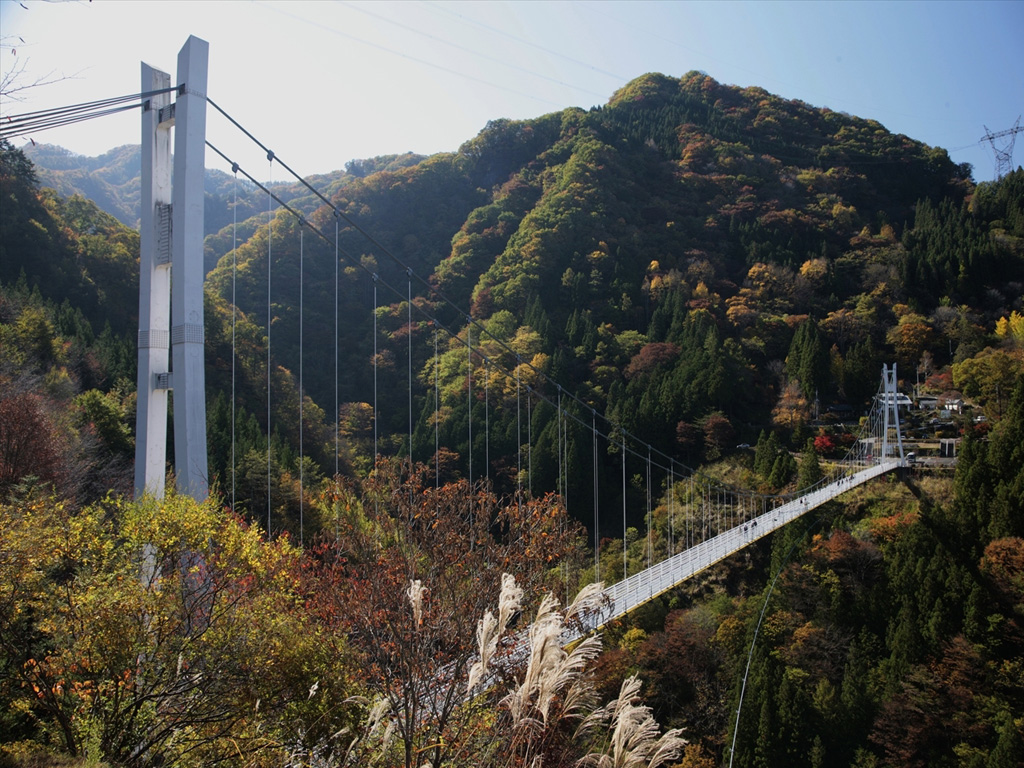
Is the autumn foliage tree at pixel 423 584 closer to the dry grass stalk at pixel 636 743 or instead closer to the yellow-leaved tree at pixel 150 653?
the yellow-leaved tree at pixel 150 653

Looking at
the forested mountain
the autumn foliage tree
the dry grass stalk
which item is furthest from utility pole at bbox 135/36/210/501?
the dry grass stalk

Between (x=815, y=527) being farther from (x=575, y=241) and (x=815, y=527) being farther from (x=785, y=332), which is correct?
(x=575, y=241)

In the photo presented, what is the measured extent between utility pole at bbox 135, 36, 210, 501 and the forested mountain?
3.33 feet

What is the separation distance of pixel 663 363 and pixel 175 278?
23.5 meters

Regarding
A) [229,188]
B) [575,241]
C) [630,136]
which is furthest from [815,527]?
[229,188]

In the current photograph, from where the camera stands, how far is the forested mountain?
561 inches

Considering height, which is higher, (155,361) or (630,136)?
(630,136)

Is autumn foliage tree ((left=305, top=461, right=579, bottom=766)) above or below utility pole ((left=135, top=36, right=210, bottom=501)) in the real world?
below

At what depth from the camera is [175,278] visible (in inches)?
224

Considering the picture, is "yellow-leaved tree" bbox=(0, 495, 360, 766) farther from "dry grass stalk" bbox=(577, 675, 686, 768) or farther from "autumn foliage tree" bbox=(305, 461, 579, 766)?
"dry grass stalk" bbox=(577, 675, 686, 768)

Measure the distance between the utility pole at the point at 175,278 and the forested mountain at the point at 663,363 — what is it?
1.01 metres

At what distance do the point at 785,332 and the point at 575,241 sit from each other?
10316 millimetres

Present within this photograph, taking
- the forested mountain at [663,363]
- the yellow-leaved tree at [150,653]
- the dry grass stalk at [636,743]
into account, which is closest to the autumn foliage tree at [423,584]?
the forested mountain at [663,363]

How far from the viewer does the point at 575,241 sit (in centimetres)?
3450
